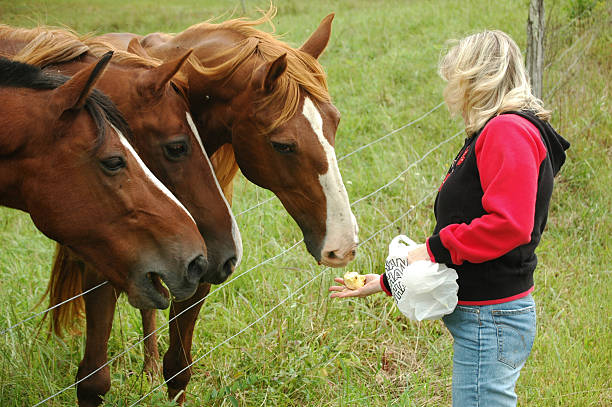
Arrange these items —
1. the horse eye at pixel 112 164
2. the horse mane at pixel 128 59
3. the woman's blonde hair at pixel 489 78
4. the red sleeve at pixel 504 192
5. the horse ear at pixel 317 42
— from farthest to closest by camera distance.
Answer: the horse ear at pixel 317 42
the horse mane at pixel 128 59
the woman's blonde hair at pixel 489 78
the horse eye at pixel 112 164
the red sleeve at pixel 504 192

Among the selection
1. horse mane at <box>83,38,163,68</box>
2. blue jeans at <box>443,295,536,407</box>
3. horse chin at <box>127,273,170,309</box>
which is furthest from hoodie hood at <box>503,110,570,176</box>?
horse mane at <box>83,38,163,68</box>

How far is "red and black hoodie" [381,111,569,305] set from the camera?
6.34 feet

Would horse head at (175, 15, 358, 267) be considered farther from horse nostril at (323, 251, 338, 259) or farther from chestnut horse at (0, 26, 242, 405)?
chestnut horse at (0, 26, 242, 405)

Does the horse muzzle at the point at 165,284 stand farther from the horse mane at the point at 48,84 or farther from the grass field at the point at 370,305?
the grass field at the point at 370,305

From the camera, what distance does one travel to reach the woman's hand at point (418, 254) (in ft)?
7.20

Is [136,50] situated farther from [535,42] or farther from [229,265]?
[535,42]

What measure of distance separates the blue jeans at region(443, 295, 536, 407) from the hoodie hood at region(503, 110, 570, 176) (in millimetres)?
561

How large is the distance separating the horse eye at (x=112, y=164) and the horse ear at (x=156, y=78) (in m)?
0.51

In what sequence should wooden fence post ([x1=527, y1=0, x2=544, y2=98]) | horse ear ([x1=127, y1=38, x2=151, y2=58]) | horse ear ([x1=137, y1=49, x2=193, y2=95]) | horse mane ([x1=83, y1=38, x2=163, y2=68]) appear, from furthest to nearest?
wooden fence post ([x1=527, y1=0, x2=544, y2=98]) < horse ear ([x1=127, y1=38, x2=151, y2=58]) < horse mane ([x1=83, y1=38, x2=163, y2=68]) < horse ear ([x1=137, y1=49, x2=193, y2=95])

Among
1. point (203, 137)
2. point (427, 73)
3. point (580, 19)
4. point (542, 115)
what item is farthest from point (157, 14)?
point (542, 115)

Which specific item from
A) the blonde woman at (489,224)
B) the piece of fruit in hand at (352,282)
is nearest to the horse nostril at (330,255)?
the piece of fruit in hand at (352,282)

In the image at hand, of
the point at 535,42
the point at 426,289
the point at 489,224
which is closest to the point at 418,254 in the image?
the point at 426,289

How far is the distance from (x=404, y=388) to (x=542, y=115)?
181 cm

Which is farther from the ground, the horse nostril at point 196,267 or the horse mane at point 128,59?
the horse mane at point 128,59
